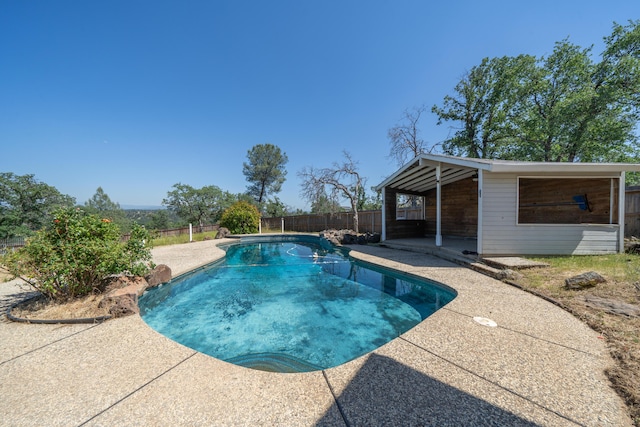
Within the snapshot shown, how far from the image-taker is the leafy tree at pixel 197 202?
25.7 m

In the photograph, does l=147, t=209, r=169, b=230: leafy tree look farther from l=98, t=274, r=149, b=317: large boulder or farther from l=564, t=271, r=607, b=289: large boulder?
l=564, t=271, r=607, b=289: large boulder

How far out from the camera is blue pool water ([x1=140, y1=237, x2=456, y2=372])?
3.03 meters

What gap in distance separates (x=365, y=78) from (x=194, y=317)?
515 inches

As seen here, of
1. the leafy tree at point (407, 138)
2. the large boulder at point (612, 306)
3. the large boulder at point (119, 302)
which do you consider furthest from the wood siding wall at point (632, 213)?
the large boulder at point (119, 302)

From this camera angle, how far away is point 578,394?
62.2 inches

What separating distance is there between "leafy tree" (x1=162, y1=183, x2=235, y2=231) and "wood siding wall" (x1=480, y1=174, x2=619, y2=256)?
2494cm

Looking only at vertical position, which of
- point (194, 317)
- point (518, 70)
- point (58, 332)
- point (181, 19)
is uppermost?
point (518, 70)

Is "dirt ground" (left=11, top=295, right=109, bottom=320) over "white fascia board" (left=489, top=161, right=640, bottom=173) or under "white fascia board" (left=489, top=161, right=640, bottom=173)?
under

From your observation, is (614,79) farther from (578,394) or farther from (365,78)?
(578,394)

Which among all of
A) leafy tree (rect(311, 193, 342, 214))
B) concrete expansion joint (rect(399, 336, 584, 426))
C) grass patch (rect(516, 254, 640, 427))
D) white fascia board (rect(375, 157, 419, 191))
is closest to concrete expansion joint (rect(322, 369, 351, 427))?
concrete expansion joint (rect(399, 336, 584, 426))

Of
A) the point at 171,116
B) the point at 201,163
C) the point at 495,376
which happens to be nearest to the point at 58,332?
the point at 495,376

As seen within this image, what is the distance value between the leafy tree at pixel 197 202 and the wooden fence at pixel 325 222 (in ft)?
31.8

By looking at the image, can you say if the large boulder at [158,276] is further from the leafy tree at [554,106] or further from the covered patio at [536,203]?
the leafy tree at [554,106]

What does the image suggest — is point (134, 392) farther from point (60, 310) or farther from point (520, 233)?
point (520, 233)
